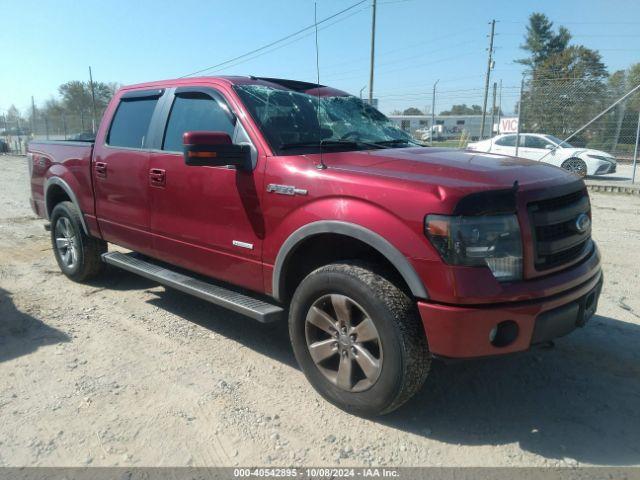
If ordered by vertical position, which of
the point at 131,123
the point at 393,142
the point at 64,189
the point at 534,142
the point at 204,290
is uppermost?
the point at 131,123

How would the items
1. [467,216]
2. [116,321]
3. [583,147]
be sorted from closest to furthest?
[467,216] < [116,321] < [583,147]

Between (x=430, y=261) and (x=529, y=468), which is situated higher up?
(x=430, y=261)

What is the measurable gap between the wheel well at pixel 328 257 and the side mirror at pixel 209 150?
28.8 inches

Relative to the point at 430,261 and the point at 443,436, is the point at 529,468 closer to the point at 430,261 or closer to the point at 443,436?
the point at 443,436

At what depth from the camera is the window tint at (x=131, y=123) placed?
14.7ft

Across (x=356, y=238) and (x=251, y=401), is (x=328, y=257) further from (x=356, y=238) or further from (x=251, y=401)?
(x=251, y=401)

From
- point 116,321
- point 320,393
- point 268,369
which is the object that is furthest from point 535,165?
point 116,321

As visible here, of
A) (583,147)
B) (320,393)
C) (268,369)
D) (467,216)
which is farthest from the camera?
(583,147)

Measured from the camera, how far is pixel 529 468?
2.60m

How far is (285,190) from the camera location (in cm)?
319

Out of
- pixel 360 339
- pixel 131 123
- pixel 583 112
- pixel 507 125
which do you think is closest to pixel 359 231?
pixel 360 339

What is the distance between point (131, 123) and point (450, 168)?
3.08 m

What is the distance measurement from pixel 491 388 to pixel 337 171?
175cm

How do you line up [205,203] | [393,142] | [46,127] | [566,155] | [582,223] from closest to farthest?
1. [582,223]
2. [205,203]
3. [393,142]
4. [566,155]
5. [46,127]
